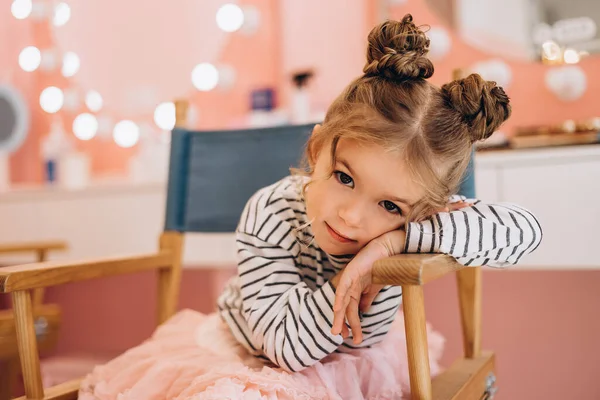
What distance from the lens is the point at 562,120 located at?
150 cm

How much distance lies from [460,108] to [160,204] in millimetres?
1175

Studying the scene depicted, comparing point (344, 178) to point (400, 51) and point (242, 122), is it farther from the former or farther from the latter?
point (242, 122)

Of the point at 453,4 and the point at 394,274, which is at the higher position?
the point at 453,4

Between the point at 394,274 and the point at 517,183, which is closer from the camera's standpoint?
the point at 394,274

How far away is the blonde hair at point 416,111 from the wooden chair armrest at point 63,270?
451mm

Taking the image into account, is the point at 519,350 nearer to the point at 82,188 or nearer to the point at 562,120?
the point at 562,120

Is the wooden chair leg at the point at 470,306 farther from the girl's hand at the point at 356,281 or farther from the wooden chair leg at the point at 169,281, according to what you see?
the wooden chair leg at the point at 169,281

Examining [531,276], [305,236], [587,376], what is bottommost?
[587,376]

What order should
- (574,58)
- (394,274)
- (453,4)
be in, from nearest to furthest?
1. (394,274)
2. (574,58)
3. (453,4)

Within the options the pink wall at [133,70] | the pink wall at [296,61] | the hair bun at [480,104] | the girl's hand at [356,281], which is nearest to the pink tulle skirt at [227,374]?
the girl's hand at [356,281]

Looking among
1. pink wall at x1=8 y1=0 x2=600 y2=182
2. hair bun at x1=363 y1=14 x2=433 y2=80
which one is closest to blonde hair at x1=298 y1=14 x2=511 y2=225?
hair bun at x1=363 y1=14 x2=433 y2=80

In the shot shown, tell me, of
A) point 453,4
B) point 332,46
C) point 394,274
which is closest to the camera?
point 394,274

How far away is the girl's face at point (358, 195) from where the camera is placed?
25.6 inches

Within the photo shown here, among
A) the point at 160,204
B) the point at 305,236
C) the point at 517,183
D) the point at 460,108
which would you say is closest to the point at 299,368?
the point at 305,236
